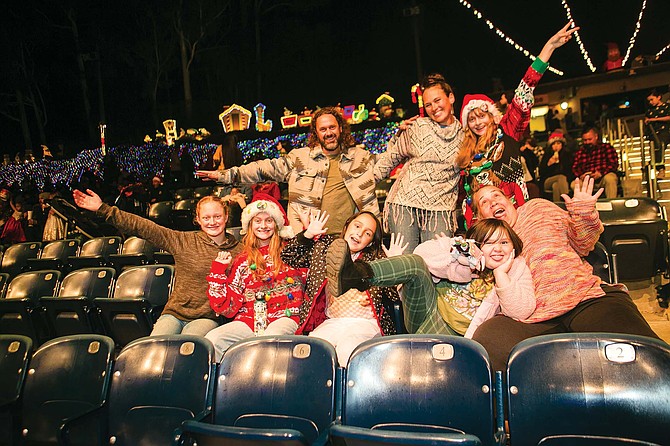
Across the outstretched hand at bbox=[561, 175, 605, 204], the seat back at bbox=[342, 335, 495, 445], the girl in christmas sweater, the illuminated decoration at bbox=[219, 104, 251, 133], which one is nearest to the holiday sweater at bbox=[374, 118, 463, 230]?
the girl in christmas sweater

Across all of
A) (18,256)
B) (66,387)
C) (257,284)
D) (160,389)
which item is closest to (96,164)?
(18,256)

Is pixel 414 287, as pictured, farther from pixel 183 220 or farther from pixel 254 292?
pixel 183 220

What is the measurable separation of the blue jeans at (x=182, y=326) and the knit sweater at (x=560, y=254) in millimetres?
1788

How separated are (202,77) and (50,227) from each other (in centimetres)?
1683

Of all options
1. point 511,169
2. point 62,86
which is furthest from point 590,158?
point 62,86

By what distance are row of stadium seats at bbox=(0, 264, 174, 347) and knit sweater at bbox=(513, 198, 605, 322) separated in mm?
2510

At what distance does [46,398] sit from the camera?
2.66m

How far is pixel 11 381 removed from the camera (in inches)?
109

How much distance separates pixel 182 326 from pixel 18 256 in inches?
155

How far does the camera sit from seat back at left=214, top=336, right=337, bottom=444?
2182mm

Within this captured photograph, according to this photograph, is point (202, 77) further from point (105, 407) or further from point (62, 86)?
point (105, 407)

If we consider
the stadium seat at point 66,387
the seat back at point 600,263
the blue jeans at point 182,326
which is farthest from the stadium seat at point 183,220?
the seat back at point 600,263

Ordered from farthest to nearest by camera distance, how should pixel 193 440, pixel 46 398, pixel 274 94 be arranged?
pixel 274 94 → pixel 46 398 → pixel 193 440

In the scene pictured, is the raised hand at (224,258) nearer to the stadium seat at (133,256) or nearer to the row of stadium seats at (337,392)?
the row of stadium seats at (337,392)
